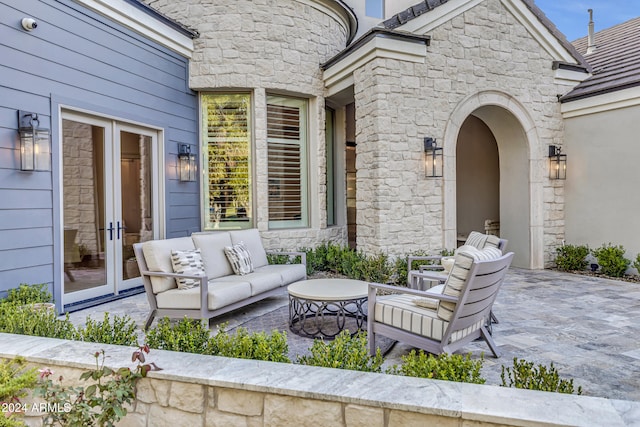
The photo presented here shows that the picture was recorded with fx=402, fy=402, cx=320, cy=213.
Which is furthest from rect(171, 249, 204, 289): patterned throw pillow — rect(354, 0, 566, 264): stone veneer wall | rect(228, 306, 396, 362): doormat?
rect(354, 0, 566, 264): stone veneer wall

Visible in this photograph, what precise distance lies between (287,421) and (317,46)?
6.85 m

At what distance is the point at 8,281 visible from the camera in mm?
4137

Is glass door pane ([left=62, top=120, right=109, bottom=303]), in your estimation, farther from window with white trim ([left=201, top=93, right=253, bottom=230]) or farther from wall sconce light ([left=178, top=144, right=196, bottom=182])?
window with white trim ([left=201, top=93, right=253, bottom=230])

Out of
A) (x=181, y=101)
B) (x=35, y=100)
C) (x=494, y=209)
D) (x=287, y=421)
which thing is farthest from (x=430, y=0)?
(x=287, y=421)

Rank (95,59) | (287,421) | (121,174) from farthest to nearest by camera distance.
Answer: (121,174), (95,59), (287,421)

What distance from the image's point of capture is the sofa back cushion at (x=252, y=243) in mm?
5570

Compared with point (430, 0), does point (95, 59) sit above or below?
below

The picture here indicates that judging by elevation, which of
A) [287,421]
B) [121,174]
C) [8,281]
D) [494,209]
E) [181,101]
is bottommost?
[287,421]

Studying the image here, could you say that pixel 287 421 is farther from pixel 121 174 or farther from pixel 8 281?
pixel 121 174

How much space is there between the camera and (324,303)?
13.1 feet

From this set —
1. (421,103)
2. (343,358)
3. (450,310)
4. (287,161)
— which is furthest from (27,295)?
(421,103)

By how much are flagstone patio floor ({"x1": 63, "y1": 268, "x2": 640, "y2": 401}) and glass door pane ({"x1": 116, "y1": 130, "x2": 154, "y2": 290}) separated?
0.50 m

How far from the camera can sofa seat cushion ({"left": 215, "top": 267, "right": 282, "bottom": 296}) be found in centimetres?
468

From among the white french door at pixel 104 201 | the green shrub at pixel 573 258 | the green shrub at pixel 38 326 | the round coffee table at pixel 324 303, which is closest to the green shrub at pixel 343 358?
the round coffee table at pixel 324 303
